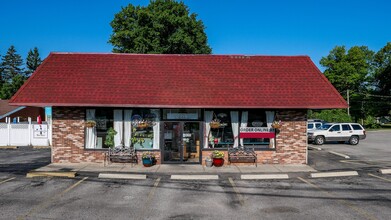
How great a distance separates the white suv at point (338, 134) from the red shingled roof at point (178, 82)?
11.9 metres

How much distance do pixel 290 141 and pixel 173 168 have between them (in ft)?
19.7

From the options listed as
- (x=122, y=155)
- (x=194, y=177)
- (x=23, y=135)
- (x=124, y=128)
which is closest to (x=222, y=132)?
(x=194, y=177)

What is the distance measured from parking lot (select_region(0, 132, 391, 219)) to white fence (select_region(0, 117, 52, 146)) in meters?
11.3

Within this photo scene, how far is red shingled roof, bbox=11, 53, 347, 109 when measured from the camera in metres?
17.8

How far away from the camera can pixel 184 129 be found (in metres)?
18.3

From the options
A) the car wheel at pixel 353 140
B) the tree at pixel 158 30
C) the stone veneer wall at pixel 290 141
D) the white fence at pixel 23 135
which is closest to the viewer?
the stone veneer wall at pixel 290 141

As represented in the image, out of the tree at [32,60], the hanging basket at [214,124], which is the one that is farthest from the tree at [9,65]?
the hanging basket at [214,124]

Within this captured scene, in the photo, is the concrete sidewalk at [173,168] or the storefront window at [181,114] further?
the storefront window at [181,114]

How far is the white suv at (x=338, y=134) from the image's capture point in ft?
102

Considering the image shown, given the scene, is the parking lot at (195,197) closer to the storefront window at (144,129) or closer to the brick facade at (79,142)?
the brick facade at (79,142)

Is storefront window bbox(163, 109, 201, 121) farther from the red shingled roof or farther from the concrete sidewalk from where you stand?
the concrete sidewalk

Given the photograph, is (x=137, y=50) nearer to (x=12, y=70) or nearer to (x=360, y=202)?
(x=360, y=202)

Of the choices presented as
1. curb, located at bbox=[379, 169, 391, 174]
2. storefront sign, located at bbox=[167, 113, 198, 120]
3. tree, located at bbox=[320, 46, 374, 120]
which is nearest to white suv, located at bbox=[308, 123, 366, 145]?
curb, located at bbox=[379, 169, 391, 174]

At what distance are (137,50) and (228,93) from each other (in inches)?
1029
